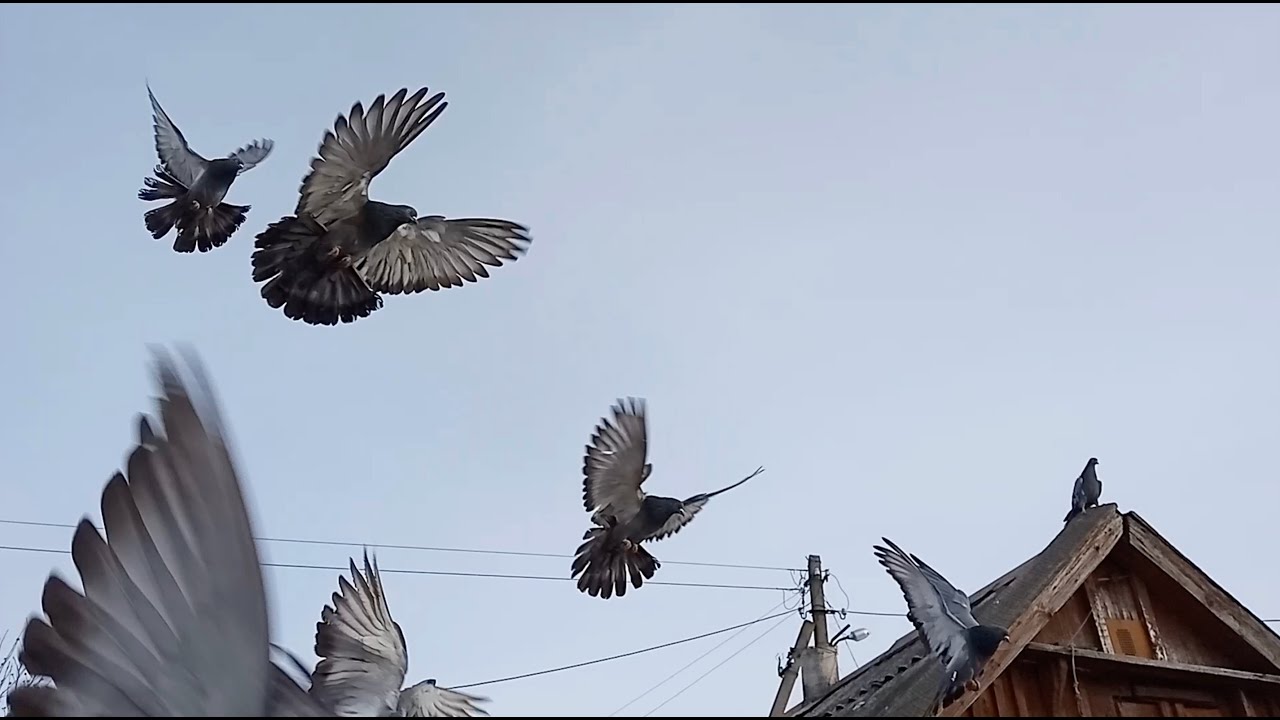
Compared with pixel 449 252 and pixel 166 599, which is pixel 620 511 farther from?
pixel 166 599

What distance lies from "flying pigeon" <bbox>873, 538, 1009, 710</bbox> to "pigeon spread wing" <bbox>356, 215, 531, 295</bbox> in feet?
9.79

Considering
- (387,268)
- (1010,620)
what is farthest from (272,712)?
(387,268)

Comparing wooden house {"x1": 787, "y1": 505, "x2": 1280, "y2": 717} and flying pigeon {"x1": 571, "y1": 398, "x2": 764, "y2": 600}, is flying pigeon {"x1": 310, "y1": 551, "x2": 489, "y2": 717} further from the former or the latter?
wooden house {"x1": 787, "y1": 505, "x2": 1280, "y2": 717}

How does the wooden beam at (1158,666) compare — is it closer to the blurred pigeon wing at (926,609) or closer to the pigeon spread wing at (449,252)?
the blurred pigeon wing at (926,609)

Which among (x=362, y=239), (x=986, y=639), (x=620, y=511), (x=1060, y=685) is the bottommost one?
(x=1060, y=685)

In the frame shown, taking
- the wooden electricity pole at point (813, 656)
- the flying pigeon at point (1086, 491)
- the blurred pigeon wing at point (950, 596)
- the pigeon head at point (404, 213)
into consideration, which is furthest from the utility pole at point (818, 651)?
the pigeon head at point (404, 213)

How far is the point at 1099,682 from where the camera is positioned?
6742 mm

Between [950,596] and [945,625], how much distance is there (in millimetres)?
327

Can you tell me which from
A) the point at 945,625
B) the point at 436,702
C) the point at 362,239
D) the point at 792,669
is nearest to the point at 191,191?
the point at 362,239

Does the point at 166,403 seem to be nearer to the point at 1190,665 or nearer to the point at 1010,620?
the point at 1010,620

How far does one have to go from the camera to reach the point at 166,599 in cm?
188

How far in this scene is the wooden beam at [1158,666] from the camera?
6.54 m

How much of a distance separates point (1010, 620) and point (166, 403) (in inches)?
214

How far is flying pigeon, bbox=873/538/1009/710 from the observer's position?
565 centimetres
